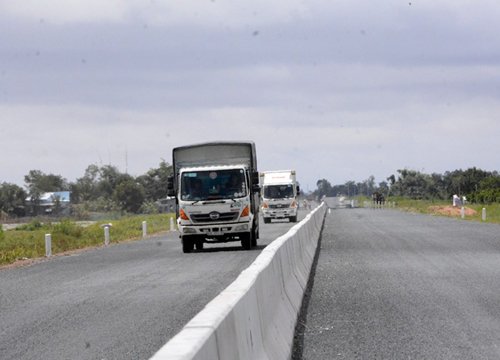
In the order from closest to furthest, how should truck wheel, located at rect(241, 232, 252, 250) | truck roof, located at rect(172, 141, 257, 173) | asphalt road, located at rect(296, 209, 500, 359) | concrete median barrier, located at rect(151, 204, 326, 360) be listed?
concrete median barrier, located at rect(151, 204, 326, 360) → asphalt road, located at rect(296, 209, 500, 359) → truck wheel, located at rect(241, 232, 252, 250) → truck roof, located at rect(172, 141, 257, 173)

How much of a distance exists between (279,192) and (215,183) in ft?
87.9

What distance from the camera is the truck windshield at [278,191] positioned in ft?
173

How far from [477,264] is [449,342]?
35.2 feet

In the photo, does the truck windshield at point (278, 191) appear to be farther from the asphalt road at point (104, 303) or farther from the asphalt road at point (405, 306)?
the asphalt road at point (405, 306)

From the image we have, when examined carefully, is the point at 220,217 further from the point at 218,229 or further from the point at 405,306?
the point at 405,306

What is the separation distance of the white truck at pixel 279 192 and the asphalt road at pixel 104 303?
28.6 m

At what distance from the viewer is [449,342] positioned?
9344 millimetres

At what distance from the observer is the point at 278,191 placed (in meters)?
53.1

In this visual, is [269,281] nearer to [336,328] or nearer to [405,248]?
[336,328]

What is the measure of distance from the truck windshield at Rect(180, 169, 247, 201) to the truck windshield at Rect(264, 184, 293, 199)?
86.6 ft

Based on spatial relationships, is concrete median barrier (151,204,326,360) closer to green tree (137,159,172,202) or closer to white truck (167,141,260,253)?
white truck (167,141,260,253)

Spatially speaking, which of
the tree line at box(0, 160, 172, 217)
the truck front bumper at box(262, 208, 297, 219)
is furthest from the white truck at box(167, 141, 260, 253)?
the tree line at box(0, 160, 172, 217)

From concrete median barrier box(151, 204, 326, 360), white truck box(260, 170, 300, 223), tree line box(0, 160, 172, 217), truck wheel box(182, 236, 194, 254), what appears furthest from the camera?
tree line box(0, 160, 172, 217)

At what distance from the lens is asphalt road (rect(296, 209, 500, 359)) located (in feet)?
29.8
